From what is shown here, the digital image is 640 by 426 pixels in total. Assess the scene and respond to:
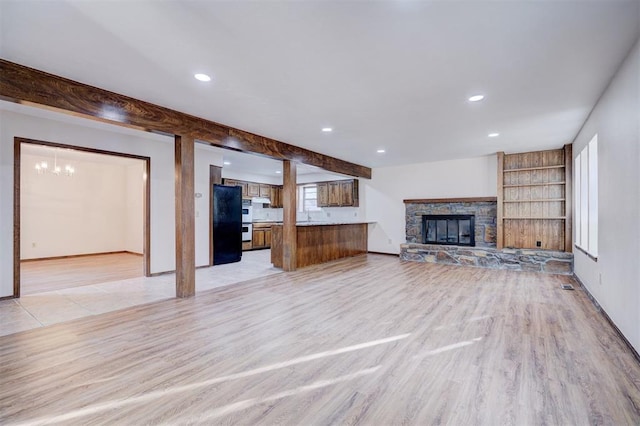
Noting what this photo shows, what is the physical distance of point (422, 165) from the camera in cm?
784

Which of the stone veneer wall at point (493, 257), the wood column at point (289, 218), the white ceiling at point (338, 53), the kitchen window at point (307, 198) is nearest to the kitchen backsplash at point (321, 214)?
the kitchen window at point (307, 198)

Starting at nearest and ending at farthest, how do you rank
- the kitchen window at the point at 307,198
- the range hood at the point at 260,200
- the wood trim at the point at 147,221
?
the wood trim at the point at 147,221 → the range hood at the point at 260,200 → the kitchen window at the point at 307,198

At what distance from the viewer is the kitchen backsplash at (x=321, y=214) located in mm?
9234

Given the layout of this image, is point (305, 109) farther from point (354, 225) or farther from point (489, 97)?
point (354, 225)

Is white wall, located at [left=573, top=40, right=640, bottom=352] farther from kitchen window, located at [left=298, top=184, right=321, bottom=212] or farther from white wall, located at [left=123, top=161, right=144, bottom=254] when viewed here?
white wall, located at [left=123, top=161, right=144, bottom=254]

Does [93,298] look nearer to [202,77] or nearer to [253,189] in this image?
[202,77]

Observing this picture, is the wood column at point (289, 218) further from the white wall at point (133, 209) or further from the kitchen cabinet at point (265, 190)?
the white wall at point (133, 209)

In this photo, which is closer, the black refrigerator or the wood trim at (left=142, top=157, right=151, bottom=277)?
the wood trim at (left=142, top=157, right=151, bottom=277)

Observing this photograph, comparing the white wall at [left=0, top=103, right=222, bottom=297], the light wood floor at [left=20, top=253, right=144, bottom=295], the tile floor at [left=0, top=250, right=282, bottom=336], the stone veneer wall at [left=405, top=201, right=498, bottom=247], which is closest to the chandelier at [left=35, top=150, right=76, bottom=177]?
Result: the light wood floor at [left=20, top=253, right=144, bottom=295]

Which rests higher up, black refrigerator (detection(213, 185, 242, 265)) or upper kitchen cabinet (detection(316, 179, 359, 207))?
upper kitchen cabinet (detection(316, 179, 359, 207))

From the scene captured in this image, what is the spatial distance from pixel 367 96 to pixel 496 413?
3.08 meters

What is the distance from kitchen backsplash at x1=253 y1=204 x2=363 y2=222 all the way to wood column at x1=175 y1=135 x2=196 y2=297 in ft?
17.9

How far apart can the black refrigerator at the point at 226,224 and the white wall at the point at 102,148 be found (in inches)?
11.2

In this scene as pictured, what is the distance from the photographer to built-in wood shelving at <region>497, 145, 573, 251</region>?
19.6 feet
